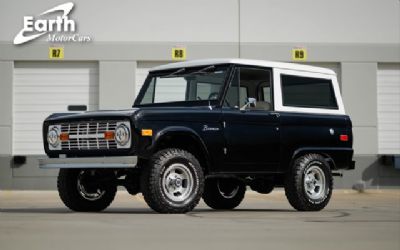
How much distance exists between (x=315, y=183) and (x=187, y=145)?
242 cm

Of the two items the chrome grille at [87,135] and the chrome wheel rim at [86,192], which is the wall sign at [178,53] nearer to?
the chrome wheel rim at [86,192]

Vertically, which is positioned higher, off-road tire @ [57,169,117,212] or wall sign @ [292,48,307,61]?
wall sign @ [292,48,307,61]

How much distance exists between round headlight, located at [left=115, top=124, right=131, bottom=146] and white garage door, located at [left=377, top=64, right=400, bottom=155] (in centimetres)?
1666

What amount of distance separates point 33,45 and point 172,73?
13.6 m

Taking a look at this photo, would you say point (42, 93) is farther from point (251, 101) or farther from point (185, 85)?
point (251, 101)

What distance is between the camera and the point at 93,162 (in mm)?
11961

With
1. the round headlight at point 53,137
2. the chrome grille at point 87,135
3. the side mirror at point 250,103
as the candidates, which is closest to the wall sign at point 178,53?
the side mirror at point 250,103

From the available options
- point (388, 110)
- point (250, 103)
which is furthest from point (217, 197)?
point (388, 110)

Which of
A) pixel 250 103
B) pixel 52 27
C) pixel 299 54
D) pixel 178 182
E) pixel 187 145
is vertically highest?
pixel 52 27

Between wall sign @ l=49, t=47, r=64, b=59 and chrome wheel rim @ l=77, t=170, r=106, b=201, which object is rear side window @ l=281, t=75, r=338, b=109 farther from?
wall sign @ l=49, t=47, r=64, b=59

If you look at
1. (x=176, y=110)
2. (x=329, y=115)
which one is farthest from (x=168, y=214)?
(x=329, y=115)

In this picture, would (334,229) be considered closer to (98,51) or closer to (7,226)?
(7,226)

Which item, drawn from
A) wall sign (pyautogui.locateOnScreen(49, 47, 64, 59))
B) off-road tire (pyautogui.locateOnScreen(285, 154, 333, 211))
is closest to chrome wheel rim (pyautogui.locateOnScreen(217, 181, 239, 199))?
off-road tire (pyautogui.locateOnScreen(285, 154, 333, 211))

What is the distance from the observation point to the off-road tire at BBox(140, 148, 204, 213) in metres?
11.6
